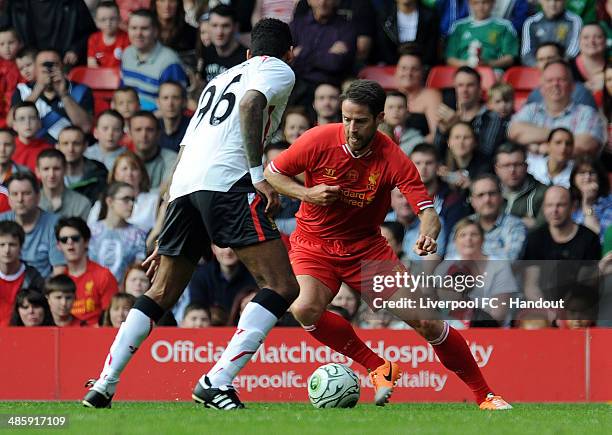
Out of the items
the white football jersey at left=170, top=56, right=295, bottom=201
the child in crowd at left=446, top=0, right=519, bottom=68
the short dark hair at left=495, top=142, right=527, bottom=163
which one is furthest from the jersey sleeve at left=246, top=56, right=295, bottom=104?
the child in crowd at left=446, top=0, right=519, bottom=68

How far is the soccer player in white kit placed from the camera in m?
7.24

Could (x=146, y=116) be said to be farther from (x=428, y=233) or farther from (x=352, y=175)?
(x=428, y=233)

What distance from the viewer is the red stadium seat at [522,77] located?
14016 mm

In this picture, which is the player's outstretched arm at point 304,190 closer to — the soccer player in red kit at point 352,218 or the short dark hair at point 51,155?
the soccer player in red kit at point 352,218

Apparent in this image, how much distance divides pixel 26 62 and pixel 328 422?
8598 mm

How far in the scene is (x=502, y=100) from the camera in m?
13.3

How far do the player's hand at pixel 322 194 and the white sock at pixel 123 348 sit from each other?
1.26m

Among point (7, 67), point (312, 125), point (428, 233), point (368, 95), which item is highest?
point (7, 67)

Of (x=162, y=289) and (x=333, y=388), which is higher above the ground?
(x=162, y=289)

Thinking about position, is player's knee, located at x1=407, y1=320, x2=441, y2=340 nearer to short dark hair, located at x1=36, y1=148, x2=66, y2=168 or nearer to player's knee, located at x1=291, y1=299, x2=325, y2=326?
player's knee, located at x1=291, y1=299, x2=325, y2=326

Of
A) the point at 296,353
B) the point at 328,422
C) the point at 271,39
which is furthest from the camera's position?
the point at 296,353

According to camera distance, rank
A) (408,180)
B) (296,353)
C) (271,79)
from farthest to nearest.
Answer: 1. (296,353)
2. (408,180)
3. (271,79)

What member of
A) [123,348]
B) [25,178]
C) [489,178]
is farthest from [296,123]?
[123,348]

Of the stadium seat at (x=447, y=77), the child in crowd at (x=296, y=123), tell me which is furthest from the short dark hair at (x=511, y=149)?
the child in crowd at (x=296, y=123)
